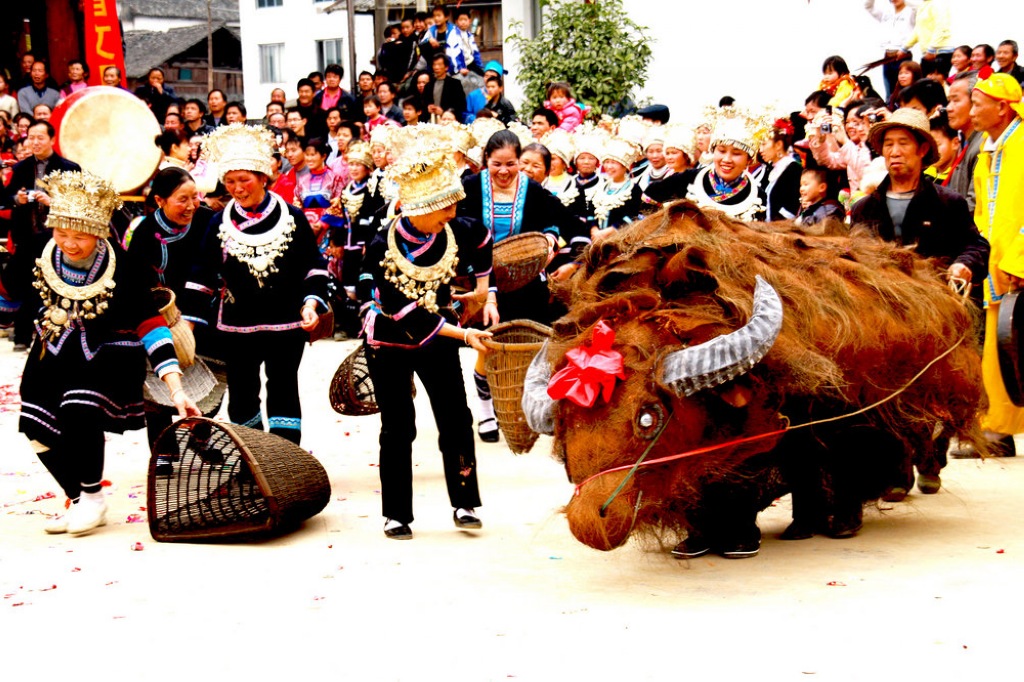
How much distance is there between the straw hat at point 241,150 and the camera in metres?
6.83

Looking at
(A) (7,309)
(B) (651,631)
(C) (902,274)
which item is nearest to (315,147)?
(A) (7,309)

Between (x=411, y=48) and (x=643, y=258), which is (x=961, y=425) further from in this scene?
(x=411, y=48)

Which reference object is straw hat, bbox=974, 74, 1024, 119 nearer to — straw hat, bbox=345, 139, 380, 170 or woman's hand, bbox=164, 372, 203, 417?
woman's hand, bbox=164, 372, 203, 417

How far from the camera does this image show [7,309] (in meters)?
8.73

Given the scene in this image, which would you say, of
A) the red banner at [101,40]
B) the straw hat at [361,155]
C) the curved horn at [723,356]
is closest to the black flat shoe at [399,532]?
the curved horn at [723,356]

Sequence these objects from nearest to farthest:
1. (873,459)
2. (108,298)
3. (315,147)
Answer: (873,459) → (108,298) → (315,147)

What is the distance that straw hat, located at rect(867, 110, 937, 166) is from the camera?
6645mm

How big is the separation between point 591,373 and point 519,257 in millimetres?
3427

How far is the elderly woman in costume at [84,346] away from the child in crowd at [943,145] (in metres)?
5.20

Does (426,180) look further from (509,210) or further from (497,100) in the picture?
(497,100)

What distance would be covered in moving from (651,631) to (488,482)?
2941 mm

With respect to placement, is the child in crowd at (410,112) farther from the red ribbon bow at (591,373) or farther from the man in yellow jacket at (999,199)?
the red ribbon bow at (591,373)

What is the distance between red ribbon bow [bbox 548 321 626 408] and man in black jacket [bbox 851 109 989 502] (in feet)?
8.00

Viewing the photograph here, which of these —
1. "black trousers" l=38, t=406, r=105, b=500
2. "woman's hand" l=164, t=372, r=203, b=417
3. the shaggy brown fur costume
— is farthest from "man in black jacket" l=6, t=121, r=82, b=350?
the shaggy brown fur costume
